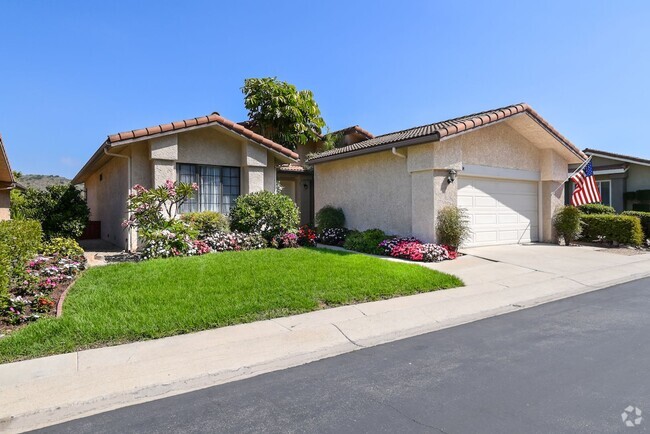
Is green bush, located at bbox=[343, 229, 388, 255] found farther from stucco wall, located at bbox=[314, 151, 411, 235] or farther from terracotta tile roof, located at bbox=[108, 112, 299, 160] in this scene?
terracotta tile roof, located at bbox=[108, 112, 299, 160]

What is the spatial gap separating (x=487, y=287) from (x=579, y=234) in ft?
30.6

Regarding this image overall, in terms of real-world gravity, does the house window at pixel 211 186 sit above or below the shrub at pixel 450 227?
above

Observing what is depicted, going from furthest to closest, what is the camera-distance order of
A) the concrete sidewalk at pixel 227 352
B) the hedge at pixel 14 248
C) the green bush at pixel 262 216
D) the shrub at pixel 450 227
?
the green bush at pixel 262 216 → the shrub at pixel 450 227 → the hedge at pixel 14 248 → the concrete sidewalk at pixel 227 352

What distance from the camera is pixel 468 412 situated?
341cm

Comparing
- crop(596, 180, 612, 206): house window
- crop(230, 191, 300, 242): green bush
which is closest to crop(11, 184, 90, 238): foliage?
crop(230, 191, 300, 242): green bush

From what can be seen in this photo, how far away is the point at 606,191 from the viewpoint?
2194cm

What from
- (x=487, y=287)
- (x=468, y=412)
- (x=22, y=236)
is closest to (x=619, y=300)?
(x=487, y=287)

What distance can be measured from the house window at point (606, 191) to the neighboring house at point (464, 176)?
789 centimetres

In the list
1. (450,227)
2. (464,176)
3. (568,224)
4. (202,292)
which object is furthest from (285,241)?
(568,224)

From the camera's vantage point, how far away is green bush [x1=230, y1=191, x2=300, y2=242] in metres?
12.0

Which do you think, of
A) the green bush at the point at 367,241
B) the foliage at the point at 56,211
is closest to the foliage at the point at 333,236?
the green bush at the point at 367,241

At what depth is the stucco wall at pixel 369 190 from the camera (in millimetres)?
13172

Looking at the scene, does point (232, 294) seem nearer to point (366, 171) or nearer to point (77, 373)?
point (77, 373)

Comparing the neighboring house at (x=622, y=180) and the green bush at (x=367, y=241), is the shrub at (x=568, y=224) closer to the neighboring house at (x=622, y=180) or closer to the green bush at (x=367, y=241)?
the neighboring house at (x=622, y=180)
